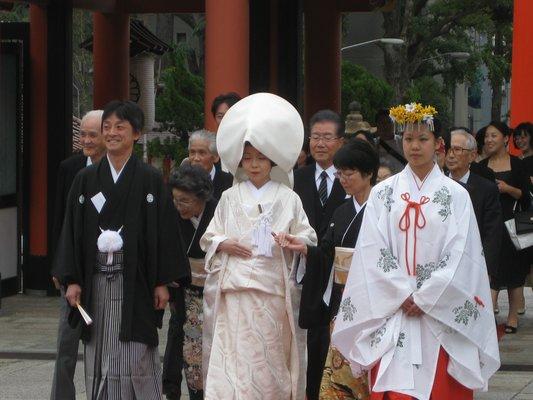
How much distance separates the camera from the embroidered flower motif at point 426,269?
19.3ft

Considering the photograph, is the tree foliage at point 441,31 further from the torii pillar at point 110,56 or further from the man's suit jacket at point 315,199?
the man's suit jacket at point 315,199

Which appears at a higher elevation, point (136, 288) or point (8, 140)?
→ point (8, 140)

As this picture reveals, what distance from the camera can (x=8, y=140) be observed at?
43.1 ft

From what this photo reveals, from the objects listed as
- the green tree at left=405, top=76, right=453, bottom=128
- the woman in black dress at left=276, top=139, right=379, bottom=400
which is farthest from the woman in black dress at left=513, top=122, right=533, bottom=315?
the green tree at left=405, top=76, right=453, bottom=128

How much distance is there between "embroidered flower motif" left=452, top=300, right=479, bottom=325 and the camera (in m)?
5.90

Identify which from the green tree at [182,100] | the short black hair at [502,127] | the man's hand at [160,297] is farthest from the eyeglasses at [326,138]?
the green tree at [182,100]

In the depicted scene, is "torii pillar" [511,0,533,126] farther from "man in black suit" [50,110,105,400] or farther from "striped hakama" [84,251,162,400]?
"striped hakama" [84,251,162,400]

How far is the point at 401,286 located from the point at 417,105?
948 millimetres

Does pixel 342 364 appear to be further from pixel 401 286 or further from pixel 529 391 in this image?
pixel 529 391

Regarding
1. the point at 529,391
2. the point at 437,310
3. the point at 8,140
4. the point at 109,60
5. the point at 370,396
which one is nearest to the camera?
the point at 437,310

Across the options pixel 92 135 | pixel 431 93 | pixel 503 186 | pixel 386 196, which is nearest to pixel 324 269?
pixel 386 196

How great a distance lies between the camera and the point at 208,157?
785cm

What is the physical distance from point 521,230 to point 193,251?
4.29 meters

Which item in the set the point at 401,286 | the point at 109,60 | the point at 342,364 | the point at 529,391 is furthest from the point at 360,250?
the point at 109,60
